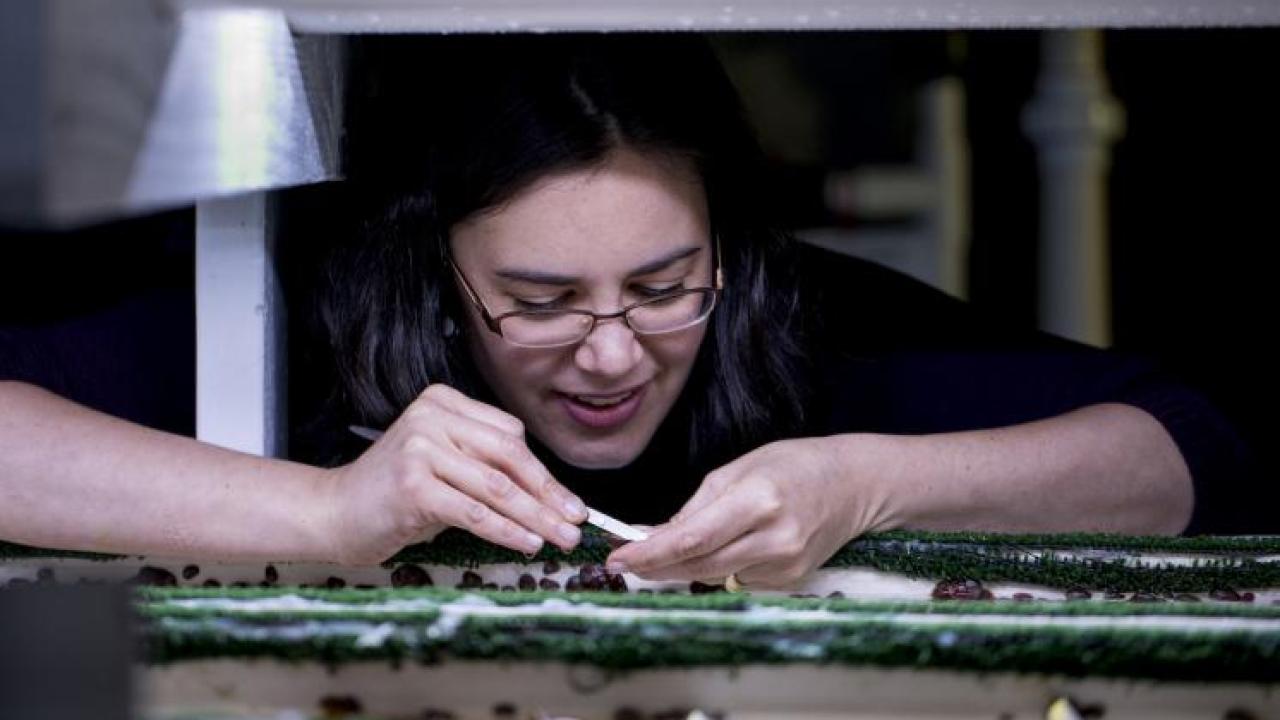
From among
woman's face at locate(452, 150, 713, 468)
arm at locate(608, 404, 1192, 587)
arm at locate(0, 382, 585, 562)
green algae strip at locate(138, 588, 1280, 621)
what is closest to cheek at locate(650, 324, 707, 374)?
woman's face at locate(452, 150, 713, 468)

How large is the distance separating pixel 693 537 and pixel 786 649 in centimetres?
34

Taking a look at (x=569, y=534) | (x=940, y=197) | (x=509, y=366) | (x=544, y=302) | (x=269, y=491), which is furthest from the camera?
(x=940, y=197)

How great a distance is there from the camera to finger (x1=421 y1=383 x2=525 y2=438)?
1.21 meters

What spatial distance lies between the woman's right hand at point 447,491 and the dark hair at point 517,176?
A: 39 centimetres

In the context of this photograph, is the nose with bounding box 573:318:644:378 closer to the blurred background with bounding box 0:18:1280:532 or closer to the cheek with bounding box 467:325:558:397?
the cheek with bounding box 467:325:558:397

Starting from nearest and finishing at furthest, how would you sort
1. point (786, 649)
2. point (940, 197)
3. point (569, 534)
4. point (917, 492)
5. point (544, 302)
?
1. point (786, 649)
2. point (569, 534)
3. point (917, 492)
4. point (544, 302)
5. point (940, 197)

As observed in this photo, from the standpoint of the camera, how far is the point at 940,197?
4559mm

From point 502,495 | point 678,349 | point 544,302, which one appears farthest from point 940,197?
point 502,495

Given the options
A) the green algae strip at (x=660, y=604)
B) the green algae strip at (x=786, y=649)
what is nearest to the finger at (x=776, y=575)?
the green algae strip at (x=660, y=604)

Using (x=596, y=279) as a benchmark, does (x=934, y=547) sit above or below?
below

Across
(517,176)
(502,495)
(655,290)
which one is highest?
(517,176)

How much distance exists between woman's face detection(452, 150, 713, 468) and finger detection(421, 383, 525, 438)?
0.82ft

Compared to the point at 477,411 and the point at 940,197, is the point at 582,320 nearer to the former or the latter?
the point at 477,411

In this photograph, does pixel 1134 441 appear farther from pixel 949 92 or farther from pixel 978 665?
pixel 949 92
